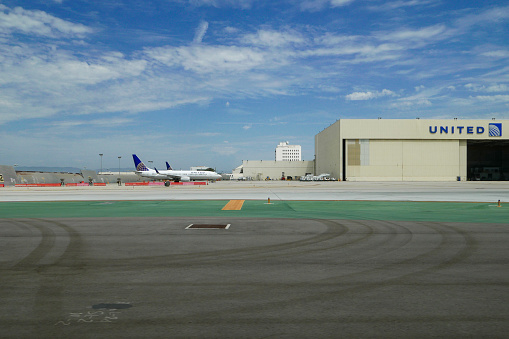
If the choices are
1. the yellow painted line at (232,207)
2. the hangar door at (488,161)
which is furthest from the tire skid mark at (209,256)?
the hangar door at (488,161)

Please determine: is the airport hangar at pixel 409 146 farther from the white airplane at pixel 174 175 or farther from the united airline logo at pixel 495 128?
the white airplane at pixel 174 175

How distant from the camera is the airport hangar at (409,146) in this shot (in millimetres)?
101375

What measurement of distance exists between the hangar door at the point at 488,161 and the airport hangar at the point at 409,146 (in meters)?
22.5

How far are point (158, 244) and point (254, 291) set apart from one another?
5736 mm

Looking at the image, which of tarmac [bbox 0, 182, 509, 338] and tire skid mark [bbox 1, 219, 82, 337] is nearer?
tarmac [bbox 0, 182, 509, 338]

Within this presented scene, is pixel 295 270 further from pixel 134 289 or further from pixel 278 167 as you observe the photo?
pixel 278 167

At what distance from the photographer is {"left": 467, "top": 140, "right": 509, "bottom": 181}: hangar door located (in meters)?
122

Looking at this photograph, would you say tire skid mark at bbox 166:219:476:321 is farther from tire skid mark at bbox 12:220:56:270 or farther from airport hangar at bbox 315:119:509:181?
airport hangar at bbox 315:119:509:181

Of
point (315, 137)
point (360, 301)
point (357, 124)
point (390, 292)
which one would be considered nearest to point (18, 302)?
point (360, 301)

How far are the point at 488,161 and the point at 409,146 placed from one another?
41.9 meters

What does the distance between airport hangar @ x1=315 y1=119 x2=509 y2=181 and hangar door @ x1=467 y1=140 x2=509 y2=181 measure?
22.5 metres

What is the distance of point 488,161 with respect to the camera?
4956 inches

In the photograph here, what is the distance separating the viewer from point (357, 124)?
102 metres

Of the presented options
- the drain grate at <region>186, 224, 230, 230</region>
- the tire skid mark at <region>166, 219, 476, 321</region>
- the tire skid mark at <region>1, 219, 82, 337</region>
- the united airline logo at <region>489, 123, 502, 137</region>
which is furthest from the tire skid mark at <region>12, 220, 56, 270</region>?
the united airline logo at <region>489, 123, 502, 137</region>
